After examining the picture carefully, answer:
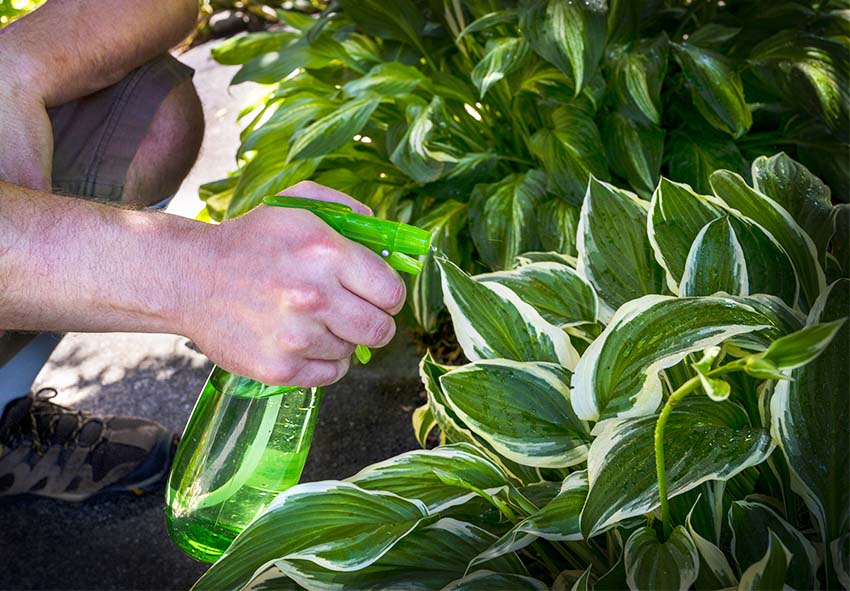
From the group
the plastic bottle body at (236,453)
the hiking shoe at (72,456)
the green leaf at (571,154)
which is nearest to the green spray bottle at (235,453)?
the plastic bottle body at (236,453)

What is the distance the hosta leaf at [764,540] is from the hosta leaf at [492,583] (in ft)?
0.68

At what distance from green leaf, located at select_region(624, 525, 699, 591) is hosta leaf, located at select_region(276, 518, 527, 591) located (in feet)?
0.49

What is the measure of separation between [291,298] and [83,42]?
939mm

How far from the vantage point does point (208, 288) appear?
37.6 inches

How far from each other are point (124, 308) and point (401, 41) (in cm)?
126

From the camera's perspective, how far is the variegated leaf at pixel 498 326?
3.48ft

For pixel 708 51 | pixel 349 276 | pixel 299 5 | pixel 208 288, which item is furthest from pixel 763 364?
pixel 299 5

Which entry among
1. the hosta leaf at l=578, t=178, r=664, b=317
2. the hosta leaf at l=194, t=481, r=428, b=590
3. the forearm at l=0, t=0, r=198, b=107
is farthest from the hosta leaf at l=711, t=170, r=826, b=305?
the forearm at l=0, t=0, r=198, b=107

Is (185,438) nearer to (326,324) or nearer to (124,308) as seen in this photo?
(124,308)

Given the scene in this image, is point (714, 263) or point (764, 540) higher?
point (714, 263)

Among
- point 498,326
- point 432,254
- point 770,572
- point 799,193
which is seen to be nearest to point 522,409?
point 498,326

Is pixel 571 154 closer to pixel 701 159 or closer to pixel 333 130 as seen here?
pixel 701 159

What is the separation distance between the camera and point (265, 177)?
75.5 inches

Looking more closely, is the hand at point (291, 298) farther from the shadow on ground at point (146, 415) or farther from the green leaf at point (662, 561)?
the shadow on ground at point (146, 415)
